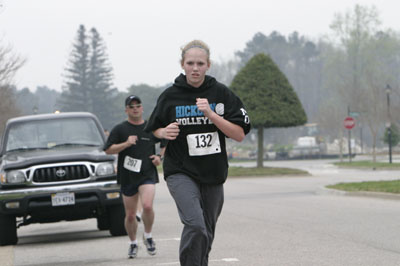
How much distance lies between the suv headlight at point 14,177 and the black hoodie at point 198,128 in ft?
20.7

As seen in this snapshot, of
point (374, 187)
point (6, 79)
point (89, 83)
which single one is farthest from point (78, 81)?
point (374, 187)

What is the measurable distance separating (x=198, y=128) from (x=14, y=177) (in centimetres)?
663

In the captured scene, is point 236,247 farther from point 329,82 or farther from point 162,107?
point 329,82

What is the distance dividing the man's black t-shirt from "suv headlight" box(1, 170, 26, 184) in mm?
2278

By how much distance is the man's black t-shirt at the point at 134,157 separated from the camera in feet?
33.9

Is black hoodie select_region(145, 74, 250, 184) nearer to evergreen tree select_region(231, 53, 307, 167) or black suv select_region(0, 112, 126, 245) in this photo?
black suv select_region(0, 112, 126, 245)

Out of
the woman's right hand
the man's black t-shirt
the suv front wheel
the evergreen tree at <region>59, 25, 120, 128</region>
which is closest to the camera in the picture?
the woman's right hand

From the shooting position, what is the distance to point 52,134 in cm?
1369

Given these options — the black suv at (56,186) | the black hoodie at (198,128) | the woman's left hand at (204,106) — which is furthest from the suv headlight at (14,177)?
the woman's left hand at (204,106)

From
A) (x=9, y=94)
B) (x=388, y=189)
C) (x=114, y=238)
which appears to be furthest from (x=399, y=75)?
(x=114, y=238)

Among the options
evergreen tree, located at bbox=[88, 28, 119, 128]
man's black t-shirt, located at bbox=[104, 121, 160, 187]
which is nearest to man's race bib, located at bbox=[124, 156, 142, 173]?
man's black t-shirt, located at bbox=[104, 121, 160, 187]

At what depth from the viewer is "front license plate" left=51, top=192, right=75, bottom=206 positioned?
12.3m

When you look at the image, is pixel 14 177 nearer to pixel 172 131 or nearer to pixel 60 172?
pixel 60 172

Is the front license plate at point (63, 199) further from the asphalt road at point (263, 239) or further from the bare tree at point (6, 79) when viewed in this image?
the bare tree at point (6, 79)
